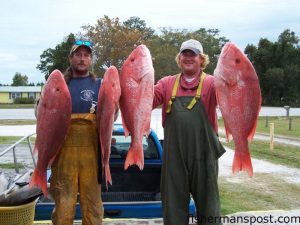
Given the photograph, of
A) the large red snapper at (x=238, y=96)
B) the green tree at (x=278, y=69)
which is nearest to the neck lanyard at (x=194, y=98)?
the large red snapper at (x=238, y=96)

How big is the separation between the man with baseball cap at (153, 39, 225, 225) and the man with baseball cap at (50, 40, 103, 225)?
66 cm

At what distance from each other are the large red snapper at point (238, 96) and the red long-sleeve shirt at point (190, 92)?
1.09 ft

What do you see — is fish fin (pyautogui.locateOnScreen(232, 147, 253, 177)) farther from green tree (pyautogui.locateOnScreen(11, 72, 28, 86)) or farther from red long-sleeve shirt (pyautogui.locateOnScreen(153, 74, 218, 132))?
green tree (pyautogui.locateOnScreen(11, 72, 28, 86))

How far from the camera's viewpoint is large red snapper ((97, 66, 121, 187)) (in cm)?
353

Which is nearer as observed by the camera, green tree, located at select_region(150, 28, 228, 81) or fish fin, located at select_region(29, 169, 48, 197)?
fish fin, located at select_region(29, 169, 48, 197)

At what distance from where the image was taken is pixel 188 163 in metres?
3.96

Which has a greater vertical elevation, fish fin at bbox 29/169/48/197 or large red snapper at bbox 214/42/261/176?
large red snapper at bbox 214/42/261/176

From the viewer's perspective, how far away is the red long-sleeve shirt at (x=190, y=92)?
3.89m

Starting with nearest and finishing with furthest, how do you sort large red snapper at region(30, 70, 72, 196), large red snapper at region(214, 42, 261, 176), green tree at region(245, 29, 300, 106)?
large red snapper at region(214, 42, 261, 176)
large red snapper at region(30, 70, 72, 196)
green tree at region(245, 29, 300, 106)

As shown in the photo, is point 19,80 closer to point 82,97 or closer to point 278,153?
point 278,153

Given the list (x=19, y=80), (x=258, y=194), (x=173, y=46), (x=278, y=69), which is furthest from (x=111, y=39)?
(x=19, y=80)

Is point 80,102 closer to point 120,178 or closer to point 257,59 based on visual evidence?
point 120,178

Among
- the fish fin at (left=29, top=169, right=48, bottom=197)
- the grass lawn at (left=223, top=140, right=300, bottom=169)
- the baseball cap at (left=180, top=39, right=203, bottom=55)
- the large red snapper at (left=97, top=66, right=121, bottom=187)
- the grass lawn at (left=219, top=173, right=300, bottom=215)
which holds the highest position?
the baseball cap at (left=180, top=39, right=203, bottom=55)

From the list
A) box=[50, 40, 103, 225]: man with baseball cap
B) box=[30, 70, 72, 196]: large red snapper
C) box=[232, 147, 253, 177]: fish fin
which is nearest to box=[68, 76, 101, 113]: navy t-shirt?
box=[50, 40, 103, 225]: man with baseball cap
